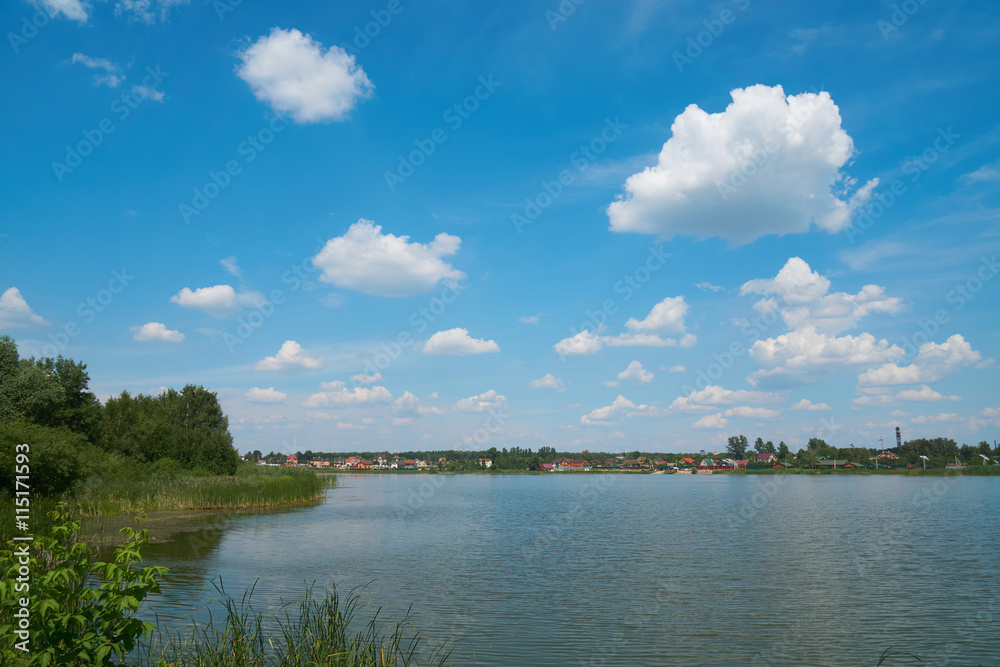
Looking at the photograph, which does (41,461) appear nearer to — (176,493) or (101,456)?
(176,493)

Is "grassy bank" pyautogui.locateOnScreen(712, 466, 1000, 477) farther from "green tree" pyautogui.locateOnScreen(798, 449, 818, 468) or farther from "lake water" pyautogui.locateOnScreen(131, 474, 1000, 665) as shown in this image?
"lake water" pyautogui.locateOnScreen(131, 474, 1000, 665)

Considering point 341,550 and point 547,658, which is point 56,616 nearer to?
point 547,658

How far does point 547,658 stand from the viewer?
47.1 feet

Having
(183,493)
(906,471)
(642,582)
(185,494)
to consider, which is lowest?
(906,471)

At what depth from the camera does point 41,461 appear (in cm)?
2911

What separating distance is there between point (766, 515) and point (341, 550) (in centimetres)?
3481

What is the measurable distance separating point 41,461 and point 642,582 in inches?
1114

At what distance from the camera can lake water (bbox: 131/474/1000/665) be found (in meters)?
15.5

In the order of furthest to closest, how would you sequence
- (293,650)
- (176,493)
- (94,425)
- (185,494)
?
1. (94,425)
2. (185,494)
3. (176,493)
4. (293,650)

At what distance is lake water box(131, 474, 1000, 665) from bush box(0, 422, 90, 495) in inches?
262

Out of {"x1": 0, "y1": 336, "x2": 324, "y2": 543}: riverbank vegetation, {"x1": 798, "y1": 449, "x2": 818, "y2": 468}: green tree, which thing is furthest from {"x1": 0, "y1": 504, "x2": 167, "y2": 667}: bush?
{"x1": 798, "y1": 449, "x2": 818, "y2": 468}: green tree

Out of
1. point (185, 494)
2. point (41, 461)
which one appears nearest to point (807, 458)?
point (185, 494)

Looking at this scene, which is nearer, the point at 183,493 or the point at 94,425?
the point at 183,493

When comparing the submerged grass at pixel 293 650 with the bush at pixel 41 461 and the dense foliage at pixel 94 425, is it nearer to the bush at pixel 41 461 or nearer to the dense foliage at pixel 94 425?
the bush at pixel 41 461
